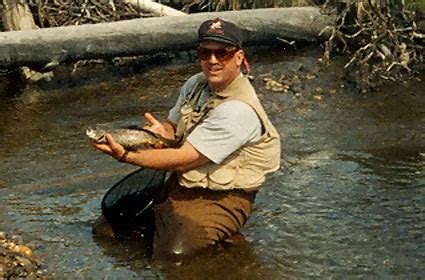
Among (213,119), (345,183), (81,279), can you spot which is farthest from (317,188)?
(81,279)

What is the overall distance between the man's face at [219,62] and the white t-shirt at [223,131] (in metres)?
0.17

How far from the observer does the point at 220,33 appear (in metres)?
5.10

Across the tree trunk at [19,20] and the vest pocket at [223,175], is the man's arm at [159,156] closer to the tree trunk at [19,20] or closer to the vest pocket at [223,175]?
the vest pocket at [223,175]

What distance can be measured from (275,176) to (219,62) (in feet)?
6.62

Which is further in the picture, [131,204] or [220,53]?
[131,204]

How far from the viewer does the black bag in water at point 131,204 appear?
5.71m

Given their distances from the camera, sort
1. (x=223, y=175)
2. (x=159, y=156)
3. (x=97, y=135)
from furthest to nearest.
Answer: (x=223, y=175) → (x=159, y=156) → (x=97, y=135)

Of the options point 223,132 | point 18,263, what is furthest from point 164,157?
point 18,263

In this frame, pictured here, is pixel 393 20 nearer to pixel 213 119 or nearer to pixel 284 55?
pixel 284 55

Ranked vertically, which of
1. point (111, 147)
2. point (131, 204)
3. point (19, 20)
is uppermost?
point (111, 147)

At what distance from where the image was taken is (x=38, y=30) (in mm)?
9211

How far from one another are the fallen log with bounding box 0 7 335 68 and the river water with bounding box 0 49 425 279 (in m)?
0.37

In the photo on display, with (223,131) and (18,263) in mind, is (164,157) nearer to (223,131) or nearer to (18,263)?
(223,131)

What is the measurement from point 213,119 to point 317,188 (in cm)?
187
